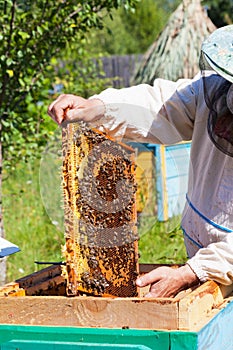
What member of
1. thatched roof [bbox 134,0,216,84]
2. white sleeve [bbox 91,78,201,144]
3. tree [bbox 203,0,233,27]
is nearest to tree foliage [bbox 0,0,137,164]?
white sleeve [bbox 91,78,201,144]

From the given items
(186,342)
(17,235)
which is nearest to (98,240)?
(186,342)

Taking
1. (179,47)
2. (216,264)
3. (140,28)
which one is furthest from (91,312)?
(140,28)

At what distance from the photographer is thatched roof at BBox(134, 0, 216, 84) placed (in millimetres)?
8383

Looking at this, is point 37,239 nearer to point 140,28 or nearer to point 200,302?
point 200,302

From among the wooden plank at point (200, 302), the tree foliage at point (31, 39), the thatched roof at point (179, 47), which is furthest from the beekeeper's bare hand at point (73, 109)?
the thatched roof at point (179, 47)

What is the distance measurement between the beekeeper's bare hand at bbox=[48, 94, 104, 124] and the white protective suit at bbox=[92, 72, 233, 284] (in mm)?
64

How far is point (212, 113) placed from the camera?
2525 mm

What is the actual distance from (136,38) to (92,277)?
102 ft

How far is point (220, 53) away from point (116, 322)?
0.94 metres

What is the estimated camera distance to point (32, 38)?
4363 mm

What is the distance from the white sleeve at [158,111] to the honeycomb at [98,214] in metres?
0.27

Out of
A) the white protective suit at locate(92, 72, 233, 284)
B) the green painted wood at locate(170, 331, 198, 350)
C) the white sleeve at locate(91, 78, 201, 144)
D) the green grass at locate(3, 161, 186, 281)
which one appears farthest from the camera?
the green grass at locate(3, 161, 186, 281)

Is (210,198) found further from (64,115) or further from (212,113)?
(64,115)

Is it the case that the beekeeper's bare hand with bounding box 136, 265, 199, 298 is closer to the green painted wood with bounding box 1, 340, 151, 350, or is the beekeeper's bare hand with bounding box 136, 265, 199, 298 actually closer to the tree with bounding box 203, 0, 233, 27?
the green painted wood with bounding box 1, 340, 151, 350
